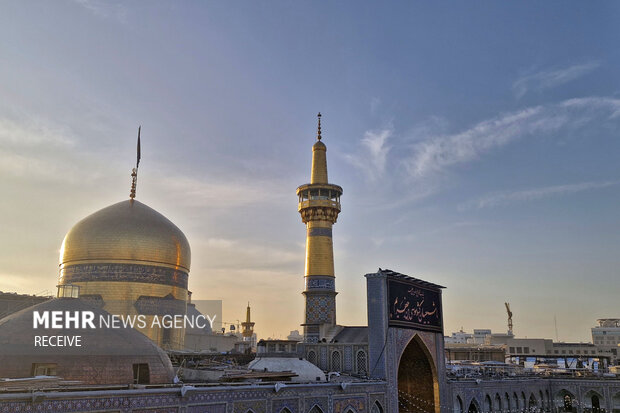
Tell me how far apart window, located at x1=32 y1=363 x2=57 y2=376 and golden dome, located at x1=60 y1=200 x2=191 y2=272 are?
15.1 meters

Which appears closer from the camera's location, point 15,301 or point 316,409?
point 316,409

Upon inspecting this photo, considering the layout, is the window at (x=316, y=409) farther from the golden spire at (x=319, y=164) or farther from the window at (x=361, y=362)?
the golden spire at (x=319, y=164)

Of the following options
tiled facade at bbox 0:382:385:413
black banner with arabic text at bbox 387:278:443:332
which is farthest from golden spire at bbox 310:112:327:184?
tiled facade at bbox 0:382:385:413

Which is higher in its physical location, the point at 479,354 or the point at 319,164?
the point at 319,164

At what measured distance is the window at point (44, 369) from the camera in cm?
1416

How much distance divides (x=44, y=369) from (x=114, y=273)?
14.9m

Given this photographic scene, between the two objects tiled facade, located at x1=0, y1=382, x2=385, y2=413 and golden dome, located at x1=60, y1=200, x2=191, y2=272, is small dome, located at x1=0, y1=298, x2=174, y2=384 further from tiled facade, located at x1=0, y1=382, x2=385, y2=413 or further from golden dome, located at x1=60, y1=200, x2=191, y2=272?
golden dome, located at x1=60, y1=200, x2=191, y2=272

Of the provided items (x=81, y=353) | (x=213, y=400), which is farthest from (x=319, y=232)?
(x=81, y=353)

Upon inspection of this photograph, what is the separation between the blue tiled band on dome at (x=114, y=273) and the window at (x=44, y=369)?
1470 cm

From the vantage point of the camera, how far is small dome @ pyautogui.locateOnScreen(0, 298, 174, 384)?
14.2m

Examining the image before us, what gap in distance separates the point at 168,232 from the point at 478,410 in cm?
2049

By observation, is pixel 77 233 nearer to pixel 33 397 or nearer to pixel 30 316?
pixel 30 316

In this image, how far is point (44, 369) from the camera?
46.8 ft

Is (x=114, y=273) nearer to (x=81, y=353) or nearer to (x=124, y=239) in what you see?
(x=124, y=239)
